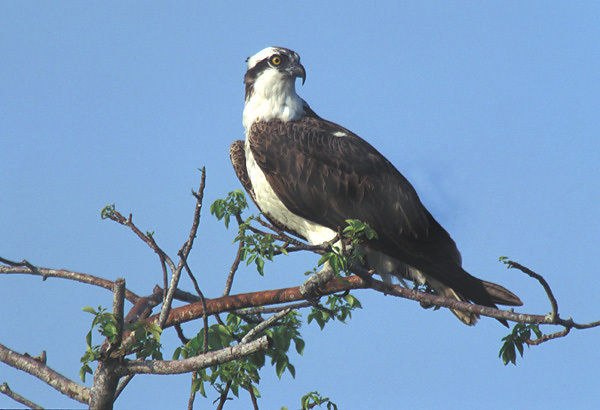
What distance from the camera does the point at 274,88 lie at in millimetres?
8148

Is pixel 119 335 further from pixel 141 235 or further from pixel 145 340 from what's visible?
pixel 141 235

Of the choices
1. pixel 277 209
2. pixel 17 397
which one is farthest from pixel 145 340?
pixel 277 209

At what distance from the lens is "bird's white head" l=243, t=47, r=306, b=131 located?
8031mm

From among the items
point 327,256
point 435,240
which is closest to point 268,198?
point 435,240

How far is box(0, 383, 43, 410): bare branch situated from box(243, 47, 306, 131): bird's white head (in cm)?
392

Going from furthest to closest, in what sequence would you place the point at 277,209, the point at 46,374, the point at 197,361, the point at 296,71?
the point at 296,71 < the point at 277,209 < the point at 46,374 < the point at 197,361

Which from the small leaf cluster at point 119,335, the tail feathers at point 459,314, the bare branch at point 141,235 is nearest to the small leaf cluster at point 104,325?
the small leaf cluster at point 119,335

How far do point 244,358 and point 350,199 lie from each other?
2.35m

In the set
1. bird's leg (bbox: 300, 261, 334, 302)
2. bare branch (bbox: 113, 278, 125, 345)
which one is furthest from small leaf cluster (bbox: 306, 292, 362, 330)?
bare branch (bbox: 113, 278, 125, 345)

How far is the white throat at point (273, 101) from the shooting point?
8008 millimetres

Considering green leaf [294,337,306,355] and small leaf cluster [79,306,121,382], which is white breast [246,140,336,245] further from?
small leaf cluster [79,306,121,382]

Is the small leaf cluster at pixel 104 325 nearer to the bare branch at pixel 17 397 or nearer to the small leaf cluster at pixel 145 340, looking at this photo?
the small leaf cluster at pixel 145 340

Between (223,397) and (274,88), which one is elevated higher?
(274,88)

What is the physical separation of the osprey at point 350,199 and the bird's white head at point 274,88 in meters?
0.06
